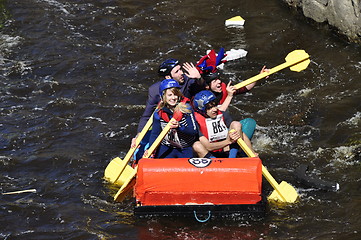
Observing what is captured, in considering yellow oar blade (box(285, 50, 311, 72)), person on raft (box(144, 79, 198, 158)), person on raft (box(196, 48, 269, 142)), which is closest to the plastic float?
yellow oar blade (box(285, 50, 311, 72))

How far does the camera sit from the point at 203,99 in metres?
7.60

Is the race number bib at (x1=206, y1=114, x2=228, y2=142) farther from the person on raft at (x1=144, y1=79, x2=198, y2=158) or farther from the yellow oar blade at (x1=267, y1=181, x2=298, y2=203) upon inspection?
the yellow oar blade at (x1=267, y1=181, x2=298, y2=203)

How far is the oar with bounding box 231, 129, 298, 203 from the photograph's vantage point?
7672mm

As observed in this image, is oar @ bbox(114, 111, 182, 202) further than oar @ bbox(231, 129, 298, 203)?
No

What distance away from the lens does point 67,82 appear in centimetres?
1191

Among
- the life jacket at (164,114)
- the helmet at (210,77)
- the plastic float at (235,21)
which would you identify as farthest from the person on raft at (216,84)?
→ the plastic float at (235,21)

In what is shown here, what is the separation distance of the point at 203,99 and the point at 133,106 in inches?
139

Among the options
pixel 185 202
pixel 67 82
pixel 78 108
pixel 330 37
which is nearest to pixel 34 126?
pixel 78 108

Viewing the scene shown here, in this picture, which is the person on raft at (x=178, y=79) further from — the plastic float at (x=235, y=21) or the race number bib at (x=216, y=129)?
the plastic float at (x=235, y=21)

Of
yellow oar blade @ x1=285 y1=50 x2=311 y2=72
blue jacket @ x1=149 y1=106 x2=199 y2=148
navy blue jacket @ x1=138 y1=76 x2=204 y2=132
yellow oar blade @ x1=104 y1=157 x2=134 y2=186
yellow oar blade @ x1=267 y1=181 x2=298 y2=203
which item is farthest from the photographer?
yellow oar blade @ x1=285 y1=50 x2=311 y2=72

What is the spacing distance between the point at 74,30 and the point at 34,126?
163 inches

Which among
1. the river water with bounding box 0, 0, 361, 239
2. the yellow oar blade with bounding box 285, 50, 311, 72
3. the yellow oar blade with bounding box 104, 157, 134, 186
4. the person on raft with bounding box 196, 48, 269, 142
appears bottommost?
the river water with bounding box 0, 0, 361, 239

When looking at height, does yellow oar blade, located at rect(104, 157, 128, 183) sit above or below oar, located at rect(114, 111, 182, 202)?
below

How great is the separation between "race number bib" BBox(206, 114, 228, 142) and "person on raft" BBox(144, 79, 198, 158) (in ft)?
0.52
